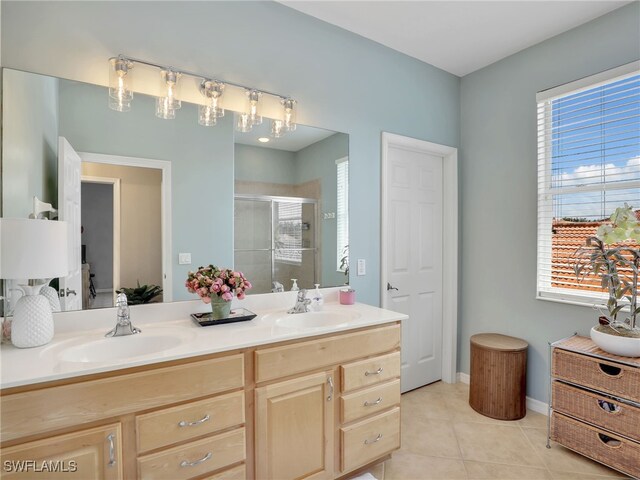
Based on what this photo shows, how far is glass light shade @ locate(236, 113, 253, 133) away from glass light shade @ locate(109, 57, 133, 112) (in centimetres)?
57

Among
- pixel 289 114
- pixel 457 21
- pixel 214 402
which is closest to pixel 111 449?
pixel 214 402

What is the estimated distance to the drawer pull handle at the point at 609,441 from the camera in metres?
1.90

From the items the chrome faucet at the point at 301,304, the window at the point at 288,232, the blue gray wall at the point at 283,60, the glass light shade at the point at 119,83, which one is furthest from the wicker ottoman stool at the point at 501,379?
the glass light shade at the point at 119,83

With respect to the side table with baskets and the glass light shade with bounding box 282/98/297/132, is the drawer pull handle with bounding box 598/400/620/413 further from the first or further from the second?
the glass light shade with bounding box 282/98/297/132

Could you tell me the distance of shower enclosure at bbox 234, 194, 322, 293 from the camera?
209 centimetres

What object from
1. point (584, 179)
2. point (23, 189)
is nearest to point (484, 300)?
point (584, 179)

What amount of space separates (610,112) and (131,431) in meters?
3.21

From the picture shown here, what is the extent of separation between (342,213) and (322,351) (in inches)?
42.3

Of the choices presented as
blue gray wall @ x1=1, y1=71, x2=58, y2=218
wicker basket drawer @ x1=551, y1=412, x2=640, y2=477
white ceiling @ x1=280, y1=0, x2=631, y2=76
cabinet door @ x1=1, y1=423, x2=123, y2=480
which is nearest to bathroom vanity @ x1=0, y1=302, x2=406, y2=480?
cabinet door @ x1=1, y1=423, x2=123, y2=480

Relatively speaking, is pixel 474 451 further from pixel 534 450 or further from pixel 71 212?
pixel 71 212

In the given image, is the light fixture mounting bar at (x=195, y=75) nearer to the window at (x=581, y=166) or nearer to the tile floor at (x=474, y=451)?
→ the window at (x=581, y=166)

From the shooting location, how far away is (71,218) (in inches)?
64.3

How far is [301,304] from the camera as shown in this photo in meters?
2.08

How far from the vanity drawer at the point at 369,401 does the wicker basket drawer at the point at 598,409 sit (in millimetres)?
1058
